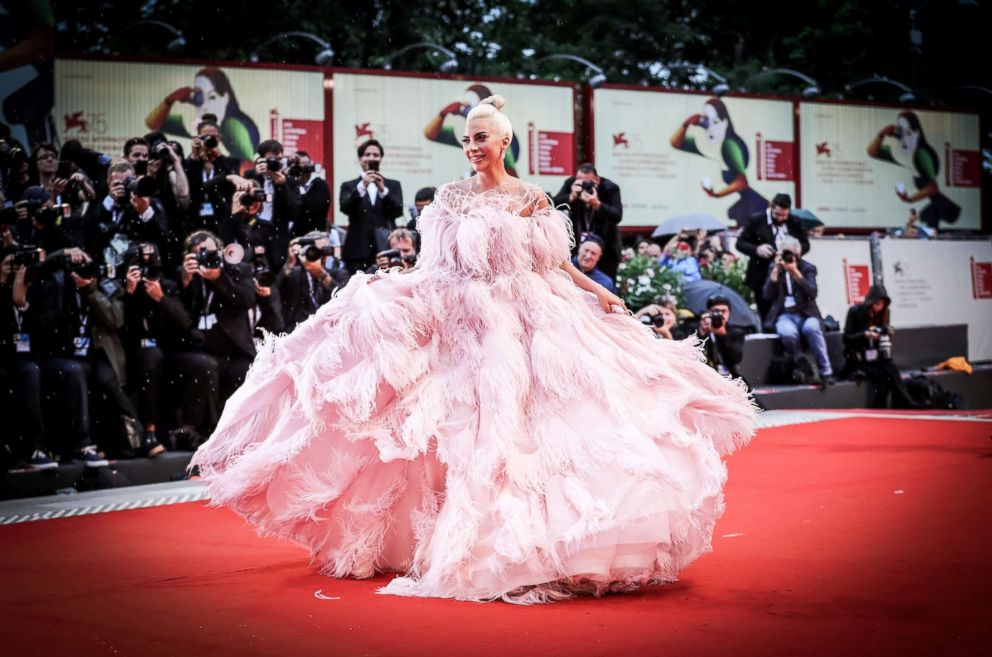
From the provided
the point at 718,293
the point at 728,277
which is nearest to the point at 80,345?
the point at 718,293

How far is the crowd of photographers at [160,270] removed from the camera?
7.91m

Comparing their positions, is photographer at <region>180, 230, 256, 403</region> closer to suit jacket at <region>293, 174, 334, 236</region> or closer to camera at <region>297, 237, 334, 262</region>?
camera at <region>297, 237, 334, 262</region>

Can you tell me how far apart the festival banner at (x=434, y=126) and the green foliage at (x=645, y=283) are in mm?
3517

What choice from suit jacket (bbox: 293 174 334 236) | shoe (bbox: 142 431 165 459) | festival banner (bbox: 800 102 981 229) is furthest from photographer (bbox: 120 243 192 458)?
festival banner (bbox: 800 102 981 229)

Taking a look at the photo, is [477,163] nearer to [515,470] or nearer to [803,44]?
[515,470]

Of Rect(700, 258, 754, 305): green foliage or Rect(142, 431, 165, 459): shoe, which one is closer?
Rect(142, 431, 165, 459): shoe

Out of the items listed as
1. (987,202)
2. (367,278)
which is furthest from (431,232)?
(987,202)

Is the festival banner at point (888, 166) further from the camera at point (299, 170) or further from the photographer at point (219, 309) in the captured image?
the photographer at point (219, 309)

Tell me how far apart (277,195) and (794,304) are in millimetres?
5340

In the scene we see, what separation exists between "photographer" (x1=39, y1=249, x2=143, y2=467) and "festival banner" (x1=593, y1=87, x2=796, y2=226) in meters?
9.59

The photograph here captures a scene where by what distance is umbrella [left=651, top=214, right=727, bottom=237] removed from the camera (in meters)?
16.2

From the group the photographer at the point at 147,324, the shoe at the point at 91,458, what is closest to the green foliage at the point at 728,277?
the photographer at the point at 147,324

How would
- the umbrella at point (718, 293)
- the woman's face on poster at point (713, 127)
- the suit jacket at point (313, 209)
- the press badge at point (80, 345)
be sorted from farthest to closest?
the woman's face on poster at point (713, 127)
the umbrella at point (718, 293)
the suit jacket at point (313, 209)
the press badge at point (80, 345)

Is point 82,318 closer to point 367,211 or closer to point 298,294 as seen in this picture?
point 298,294
